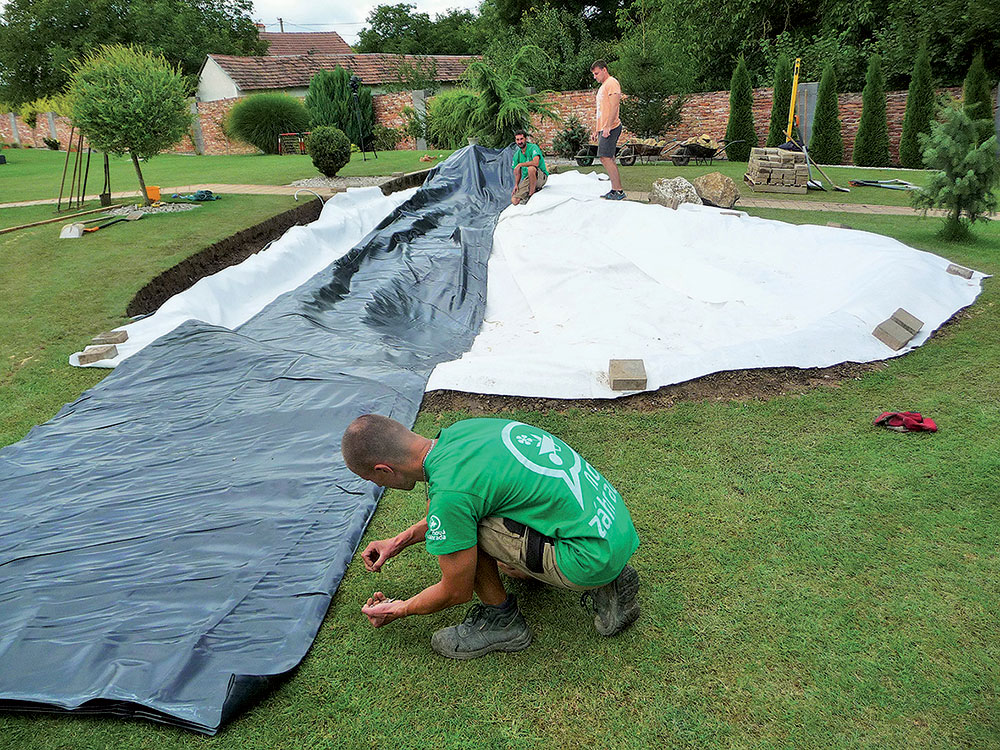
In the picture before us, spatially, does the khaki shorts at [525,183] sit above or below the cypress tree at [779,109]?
below

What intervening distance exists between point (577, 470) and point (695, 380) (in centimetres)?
209

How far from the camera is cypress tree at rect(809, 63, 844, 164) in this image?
1378cm

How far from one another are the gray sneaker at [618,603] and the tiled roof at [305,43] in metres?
45.4

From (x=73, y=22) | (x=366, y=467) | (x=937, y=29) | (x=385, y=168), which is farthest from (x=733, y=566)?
(x=73, y=22)

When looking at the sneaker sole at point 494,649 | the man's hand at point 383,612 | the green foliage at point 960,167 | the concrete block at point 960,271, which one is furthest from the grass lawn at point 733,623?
the green foliage at point 960,167

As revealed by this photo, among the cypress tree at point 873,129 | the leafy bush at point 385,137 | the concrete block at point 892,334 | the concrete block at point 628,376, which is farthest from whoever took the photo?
the leafy bush at point 385,137

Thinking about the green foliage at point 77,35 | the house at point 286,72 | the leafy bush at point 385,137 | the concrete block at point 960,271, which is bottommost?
the concrete block at point 960,271

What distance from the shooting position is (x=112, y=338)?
14.6ft

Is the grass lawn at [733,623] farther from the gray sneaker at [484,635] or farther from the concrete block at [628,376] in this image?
the concrete block at [628,376]

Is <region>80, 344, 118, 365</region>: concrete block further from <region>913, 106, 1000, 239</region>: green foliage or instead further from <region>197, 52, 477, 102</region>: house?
<region>197, 52, 477, 102</region>: house

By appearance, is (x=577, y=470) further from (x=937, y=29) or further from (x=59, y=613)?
(x=937, y=29)

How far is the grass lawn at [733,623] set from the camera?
182 centimetres

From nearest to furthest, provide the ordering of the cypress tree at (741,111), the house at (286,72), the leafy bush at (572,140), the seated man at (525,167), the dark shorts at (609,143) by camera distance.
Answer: the seated man at (525,167) < the dark shorts at (609,143) < the leafy bush at (572,140) < the cypress tree at (741,111) < the house at (286,72)

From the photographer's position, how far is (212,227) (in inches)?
314
